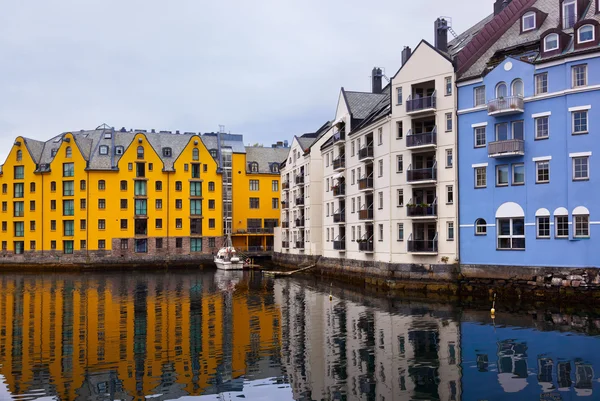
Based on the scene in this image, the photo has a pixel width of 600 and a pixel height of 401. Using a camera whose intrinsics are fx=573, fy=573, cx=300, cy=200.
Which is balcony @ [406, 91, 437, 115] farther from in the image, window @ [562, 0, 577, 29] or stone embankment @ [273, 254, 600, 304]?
stone embankment @ [273, 254, 600, 304]

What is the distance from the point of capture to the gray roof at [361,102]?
6700 cm

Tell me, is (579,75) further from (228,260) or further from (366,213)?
(228,260)

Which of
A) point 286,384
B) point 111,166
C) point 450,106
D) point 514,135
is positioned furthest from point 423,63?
point 111,166

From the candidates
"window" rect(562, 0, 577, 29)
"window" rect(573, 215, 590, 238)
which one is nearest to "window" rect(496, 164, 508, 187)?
"window" rect(573, 215, 590, 238)

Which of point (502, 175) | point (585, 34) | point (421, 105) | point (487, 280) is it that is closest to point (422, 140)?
point (421, 105)

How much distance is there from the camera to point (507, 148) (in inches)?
1729

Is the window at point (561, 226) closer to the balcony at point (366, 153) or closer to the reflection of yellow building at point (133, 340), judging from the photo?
the reflection of yellow building at point (133, 340)

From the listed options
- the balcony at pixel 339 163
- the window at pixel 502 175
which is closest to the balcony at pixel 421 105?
the window at pixel 502 175

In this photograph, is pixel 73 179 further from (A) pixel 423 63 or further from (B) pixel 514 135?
(B) pixel 514 135

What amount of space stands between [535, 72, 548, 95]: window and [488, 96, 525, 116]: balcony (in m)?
1.32

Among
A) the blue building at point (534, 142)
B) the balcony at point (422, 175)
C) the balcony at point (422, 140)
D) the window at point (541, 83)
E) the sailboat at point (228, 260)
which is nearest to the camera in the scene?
the blue building at point (534, 142)

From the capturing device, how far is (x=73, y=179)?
9450 cm

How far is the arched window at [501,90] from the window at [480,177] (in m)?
5.83

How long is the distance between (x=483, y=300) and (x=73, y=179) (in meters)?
73.0
